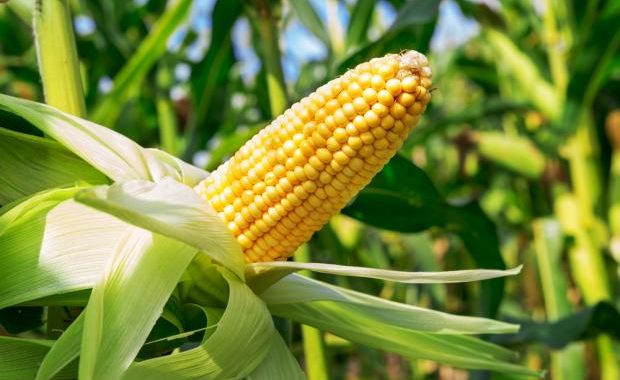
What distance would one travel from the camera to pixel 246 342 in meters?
0.69

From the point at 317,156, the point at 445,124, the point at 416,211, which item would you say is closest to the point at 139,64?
the point at 416,211

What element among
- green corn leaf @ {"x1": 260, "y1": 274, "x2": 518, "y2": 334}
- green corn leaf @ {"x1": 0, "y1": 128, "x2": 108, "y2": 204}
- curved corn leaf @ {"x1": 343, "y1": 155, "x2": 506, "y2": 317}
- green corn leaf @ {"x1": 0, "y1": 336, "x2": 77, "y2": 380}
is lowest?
curved corn leaf @ {"x1": 343, "y1": 155, "x2": 506, "y2": 317}

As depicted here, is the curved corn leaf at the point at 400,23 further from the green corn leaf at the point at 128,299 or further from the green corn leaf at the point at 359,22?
the green corn leaf at the point at 128,299

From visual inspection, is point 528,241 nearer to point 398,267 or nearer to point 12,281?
point 398,267

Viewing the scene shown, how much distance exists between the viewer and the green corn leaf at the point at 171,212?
0.57m

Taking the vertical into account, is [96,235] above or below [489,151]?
above

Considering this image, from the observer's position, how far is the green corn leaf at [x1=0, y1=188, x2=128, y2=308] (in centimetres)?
65

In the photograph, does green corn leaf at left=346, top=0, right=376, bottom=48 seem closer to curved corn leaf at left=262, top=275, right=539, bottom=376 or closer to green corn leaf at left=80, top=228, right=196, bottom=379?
curved corn leaf at left=262, top=275, right=539, bottom=376

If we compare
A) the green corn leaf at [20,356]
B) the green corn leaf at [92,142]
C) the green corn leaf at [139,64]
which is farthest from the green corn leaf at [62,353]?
the green corn leaf at [139,64]

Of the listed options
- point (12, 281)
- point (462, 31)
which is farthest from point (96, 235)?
point (462, 31)

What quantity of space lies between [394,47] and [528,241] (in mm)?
1636

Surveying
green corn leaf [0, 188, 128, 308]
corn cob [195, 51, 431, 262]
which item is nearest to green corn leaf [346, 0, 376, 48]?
corn cob [195, 51, 431, 262]

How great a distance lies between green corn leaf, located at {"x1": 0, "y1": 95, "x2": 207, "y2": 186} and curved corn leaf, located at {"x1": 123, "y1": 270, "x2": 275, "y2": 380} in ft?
0.40

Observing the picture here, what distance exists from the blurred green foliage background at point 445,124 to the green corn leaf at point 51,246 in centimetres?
11
